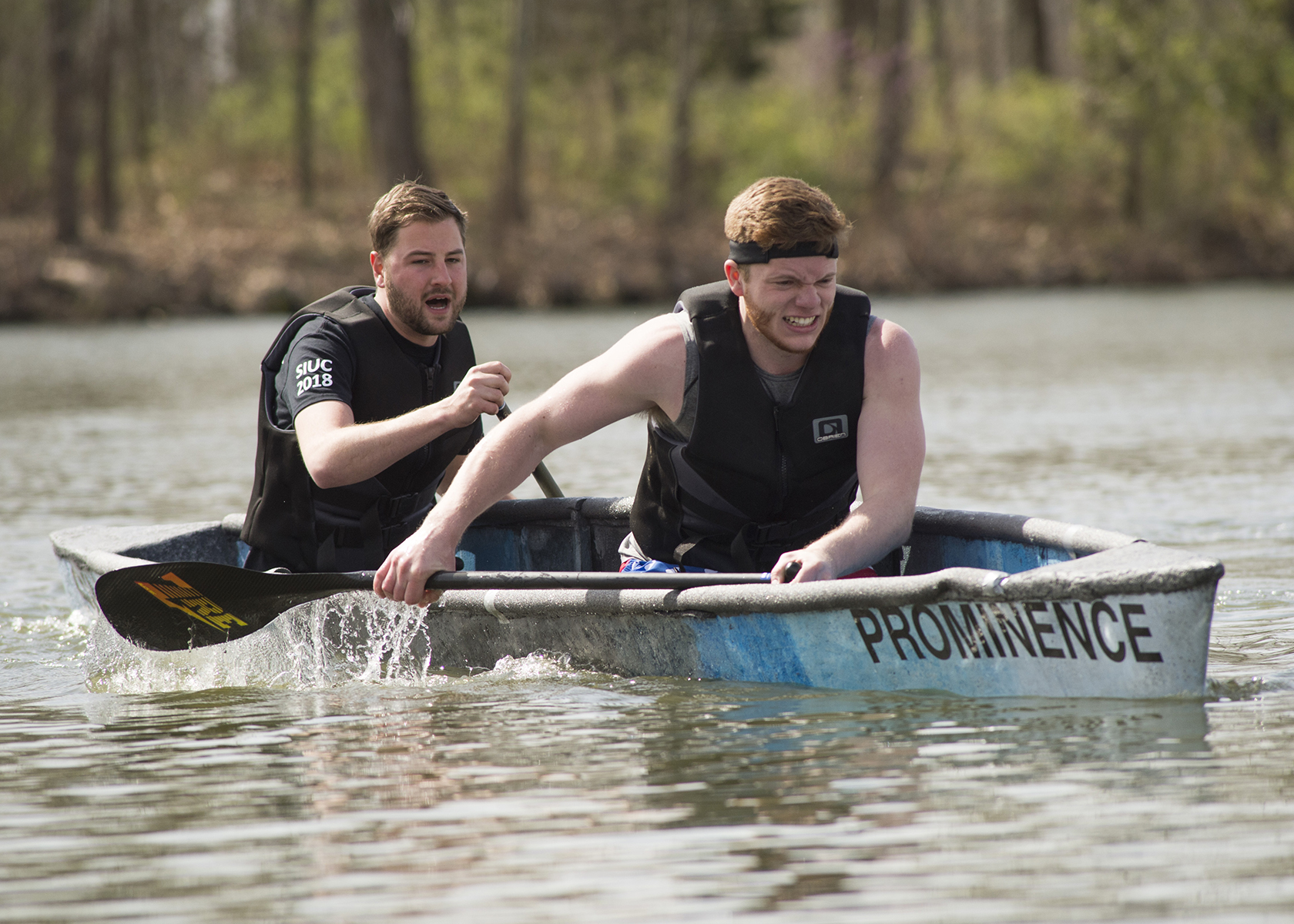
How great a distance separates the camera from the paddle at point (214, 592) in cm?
530

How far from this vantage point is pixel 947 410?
45.9 feet

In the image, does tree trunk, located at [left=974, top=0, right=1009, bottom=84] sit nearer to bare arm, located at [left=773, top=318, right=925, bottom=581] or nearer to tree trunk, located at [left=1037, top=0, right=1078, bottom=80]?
tree trunk, located at [left=1037, top=0, right=1078, bottom=80]

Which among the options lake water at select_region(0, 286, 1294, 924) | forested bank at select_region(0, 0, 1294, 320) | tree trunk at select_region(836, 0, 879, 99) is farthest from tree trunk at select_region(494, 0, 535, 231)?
lake water at select_region(0, 286, 1294, 924)

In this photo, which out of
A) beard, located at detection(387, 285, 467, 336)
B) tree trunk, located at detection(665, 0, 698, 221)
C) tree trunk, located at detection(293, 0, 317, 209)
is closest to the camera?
beard, located at detection(387, 285, 467, 336)

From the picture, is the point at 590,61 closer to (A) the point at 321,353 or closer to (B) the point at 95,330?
(B) the point at 95,330

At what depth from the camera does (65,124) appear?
91.7 ft

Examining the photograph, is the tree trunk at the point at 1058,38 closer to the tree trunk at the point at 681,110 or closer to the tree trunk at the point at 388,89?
the tree trunk at the point at 681,110

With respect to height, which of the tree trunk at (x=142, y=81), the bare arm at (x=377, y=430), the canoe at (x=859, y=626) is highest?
the tree trunk at (x=142, y=81)

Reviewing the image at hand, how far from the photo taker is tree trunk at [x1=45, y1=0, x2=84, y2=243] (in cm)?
2738

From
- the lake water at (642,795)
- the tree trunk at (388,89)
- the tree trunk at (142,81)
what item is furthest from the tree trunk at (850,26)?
the lake water at (642,795)

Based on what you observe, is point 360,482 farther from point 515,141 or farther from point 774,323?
point 515,141

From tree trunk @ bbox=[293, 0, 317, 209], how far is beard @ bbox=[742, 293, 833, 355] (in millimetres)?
28117

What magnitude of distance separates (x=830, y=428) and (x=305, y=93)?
28675mm

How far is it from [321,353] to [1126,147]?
103 feet
